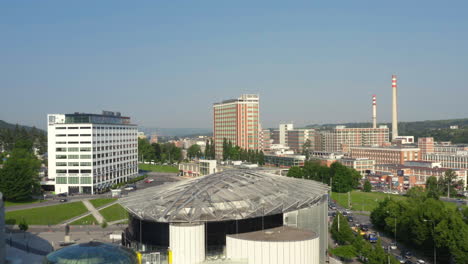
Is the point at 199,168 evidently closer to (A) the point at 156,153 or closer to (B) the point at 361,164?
(B) the point at 361,164

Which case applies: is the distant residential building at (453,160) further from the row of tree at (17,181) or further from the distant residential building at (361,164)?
the row of tree at (17,181)

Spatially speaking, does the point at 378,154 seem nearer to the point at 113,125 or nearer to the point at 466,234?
the point at 113,125

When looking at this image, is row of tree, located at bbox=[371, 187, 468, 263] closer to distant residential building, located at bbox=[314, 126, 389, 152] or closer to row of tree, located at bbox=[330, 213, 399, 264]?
row of tree, located at bbox=[330, 213, 399, 264]

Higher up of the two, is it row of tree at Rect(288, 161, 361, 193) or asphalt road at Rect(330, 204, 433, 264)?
row of tree at Rect(288, 161, 361, 193)

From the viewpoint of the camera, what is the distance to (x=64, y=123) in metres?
88.3

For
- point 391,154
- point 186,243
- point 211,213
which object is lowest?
point 186,243

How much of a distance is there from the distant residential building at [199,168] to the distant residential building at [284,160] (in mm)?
30260

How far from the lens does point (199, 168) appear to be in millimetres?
114188

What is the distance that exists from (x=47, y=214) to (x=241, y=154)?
77.4m

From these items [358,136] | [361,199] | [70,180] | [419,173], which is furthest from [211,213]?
[358,136]

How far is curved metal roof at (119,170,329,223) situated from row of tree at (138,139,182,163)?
400 feet

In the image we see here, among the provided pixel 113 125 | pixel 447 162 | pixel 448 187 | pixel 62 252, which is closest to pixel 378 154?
pixel 447 162

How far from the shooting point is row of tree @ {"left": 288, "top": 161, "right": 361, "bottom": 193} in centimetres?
9512

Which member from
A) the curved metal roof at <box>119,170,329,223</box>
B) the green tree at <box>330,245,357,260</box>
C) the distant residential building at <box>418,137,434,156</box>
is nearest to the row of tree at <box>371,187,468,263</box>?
the green tree at <box>330,245,357,260</box>
